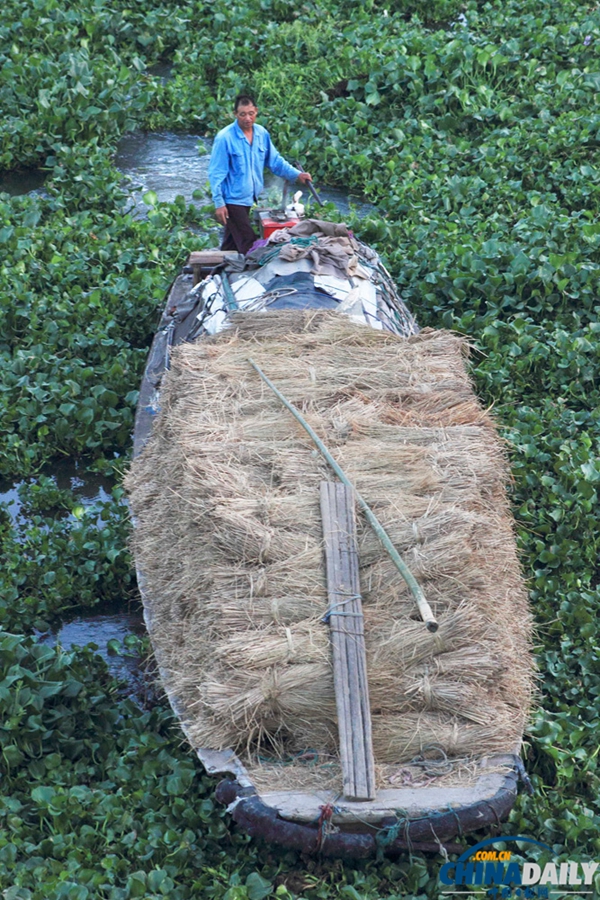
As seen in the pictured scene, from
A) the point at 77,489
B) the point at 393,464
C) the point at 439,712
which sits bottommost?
the point at 77,489

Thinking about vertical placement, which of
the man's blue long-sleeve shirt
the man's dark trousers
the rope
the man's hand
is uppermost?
the man's blue long-sleeve shirt

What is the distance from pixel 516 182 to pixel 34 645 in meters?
6.60

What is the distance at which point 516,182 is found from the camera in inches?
419

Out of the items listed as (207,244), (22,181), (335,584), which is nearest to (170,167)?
(22,181)

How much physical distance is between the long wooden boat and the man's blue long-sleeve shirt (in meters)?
2.09

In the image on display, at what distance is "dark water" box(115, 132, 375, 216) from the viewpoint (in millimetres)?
11680

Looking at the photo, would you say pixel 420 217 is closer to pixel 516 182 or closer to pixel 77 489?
pixel 516 182

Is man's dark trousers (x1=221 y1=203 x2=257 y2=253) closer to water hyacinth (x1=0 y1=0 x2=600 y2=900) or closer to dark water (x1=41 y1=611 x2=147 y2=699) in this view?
water hyacinth (x1=0 y1=0 x2=600 y2=900)

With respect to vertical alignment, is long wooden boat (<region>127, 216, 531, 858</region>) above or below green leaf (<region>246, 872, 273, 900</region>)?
above

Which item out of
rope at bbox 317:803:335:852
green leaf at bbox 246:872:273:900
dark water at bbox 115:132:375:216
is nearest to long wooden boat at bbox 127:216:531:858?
rope at bbox 317:803:335:852

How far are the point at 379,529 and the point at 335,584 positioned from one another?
368mm

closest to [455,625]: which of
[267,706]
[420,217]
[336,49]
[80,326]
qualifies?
[267,706]

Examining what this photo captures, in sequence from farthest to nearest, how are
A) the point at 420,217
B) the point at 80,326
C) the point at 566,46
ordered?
the point at 566,46
the point at 420,217
the point at 80,326

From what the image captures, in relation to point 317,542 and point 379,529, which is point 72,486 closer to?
point 317,542
